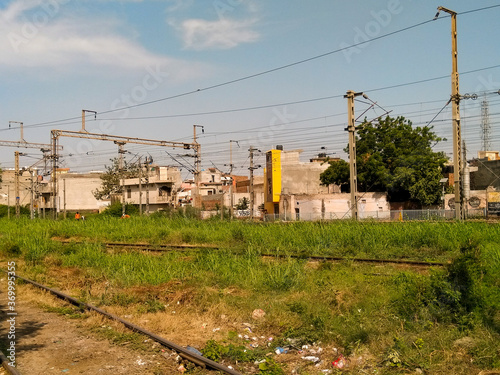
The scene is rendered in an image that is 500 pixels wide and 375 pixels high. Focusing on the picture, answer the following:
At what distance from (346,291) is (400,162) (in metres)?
41.5

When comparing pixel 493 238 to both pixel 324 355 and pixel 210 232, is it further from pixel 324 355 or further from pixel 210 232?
pixel 210 232

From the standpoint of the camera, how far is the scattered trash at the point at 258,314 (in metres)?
9.06

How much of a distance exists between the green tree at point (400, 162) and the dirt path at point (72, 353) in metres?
42.1

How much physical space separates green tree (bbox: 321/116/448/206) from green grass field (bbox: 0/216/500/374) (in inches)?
1156

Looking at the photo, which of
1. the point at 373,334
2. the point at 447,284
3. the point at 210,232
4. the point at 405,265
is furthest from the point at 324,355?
the point at 210,232

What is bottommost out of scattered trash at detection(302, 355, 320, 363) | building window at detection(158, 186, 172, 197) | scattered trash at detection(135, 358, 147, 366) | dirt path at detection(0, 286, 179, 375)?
scattered trash at detection(302, 355, 320, 363)

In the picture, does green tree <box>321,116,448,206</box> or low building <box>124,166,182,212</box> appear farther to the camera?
low building <box>124,166,182,212</box>

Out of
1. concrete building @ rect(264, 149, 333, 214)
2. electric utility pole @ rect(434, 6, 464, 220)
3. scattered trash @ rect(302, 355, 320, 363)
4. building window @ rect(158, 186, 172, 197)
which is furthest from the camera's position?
building window @ rect(158, 186, 172, 197)

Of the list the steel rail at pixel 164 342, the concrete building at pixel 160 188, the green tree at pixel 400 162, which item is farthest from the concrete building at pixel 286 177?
the steel rail at pixel 164 342

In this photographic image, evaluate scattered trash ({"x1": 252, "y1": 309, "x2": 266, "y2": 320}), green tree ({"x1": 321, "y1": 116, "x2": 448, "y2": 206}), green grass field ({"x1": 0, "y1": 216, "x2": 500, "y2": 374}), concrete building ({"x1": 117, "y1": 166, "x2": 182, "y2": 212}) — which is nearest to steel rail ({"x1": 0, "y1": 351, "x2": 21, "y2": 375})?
green grass field ({"x1": 0, "y1": 216, "x2": 500, "y2": 374})

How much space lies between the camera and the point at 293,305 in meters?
9.16

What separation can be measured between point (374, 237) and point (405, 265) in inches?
189

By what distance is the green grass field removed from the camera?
654 cm

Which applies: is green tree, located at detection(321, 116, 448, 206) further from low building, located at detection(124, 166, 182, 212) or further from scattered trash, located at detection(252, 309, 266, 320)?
scattered trash, located at detection(252, 309, 266, 320)
